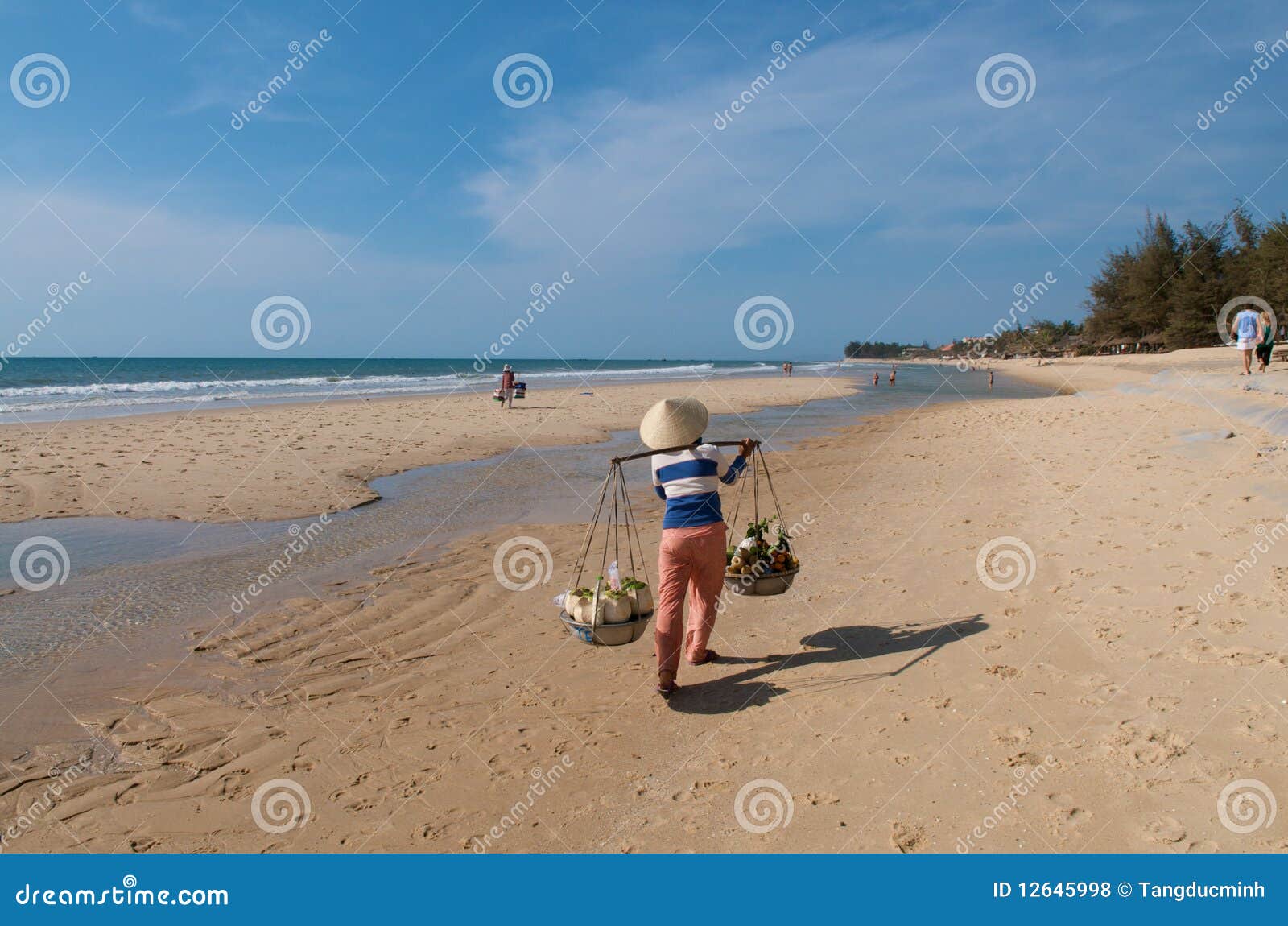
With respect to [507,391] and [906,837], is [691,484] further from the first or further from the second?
[507,391]

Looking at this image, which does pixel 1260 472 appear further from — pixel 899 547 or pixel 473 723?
pixel 473 723

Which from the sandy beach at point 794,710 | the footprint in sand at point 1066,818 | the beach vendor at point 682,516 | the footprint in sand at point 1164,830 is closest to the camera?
the footprint in sand at point 1164,830

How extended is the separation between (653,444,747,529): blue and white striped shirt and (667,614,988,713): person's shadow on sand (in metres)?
1.17

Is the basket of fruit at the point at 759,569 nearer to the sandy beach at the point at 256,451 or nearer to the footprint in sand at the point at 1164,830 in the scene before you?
the footprint in sand at the point at 1164,830

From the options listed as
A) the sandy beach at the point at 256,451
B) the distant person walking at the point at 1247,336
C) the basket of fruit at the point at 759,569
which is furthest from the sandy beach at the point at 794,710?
the distant person walking at the point at 1247,336

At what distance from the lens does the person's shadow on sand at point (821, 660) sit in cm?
510

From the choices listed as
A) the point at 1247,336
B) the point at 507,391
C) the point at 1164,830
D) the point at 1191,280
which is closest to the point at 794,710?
the point at 1164,830

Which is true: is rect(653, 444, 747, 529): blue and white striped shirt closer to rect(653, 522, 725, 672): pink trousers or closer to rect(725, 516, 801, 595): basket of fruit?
rect(653, 522, 725, 672): pink trousers

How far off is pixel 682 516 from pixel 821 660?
1.52 meters

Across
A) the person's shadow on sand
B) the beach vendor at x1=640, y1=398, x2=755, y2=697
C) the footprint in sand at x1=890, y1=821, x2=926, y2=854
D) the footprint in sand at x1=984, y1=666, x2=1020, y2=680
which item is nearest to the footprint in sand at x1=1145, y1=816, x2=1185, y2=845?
the footprint in sand at x1=890, y1=821, x2=926, y2=854

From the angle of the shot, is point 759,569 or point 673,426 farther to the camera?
point 759,569

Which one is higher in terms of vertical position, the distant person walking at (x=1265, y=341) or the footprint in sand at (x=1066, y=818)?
the distant person walking at (x=1265, y=341)

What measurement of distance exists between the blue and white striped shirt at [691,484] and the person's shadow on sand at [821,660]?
117 cm

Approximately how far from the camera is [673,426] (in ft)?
17.3
